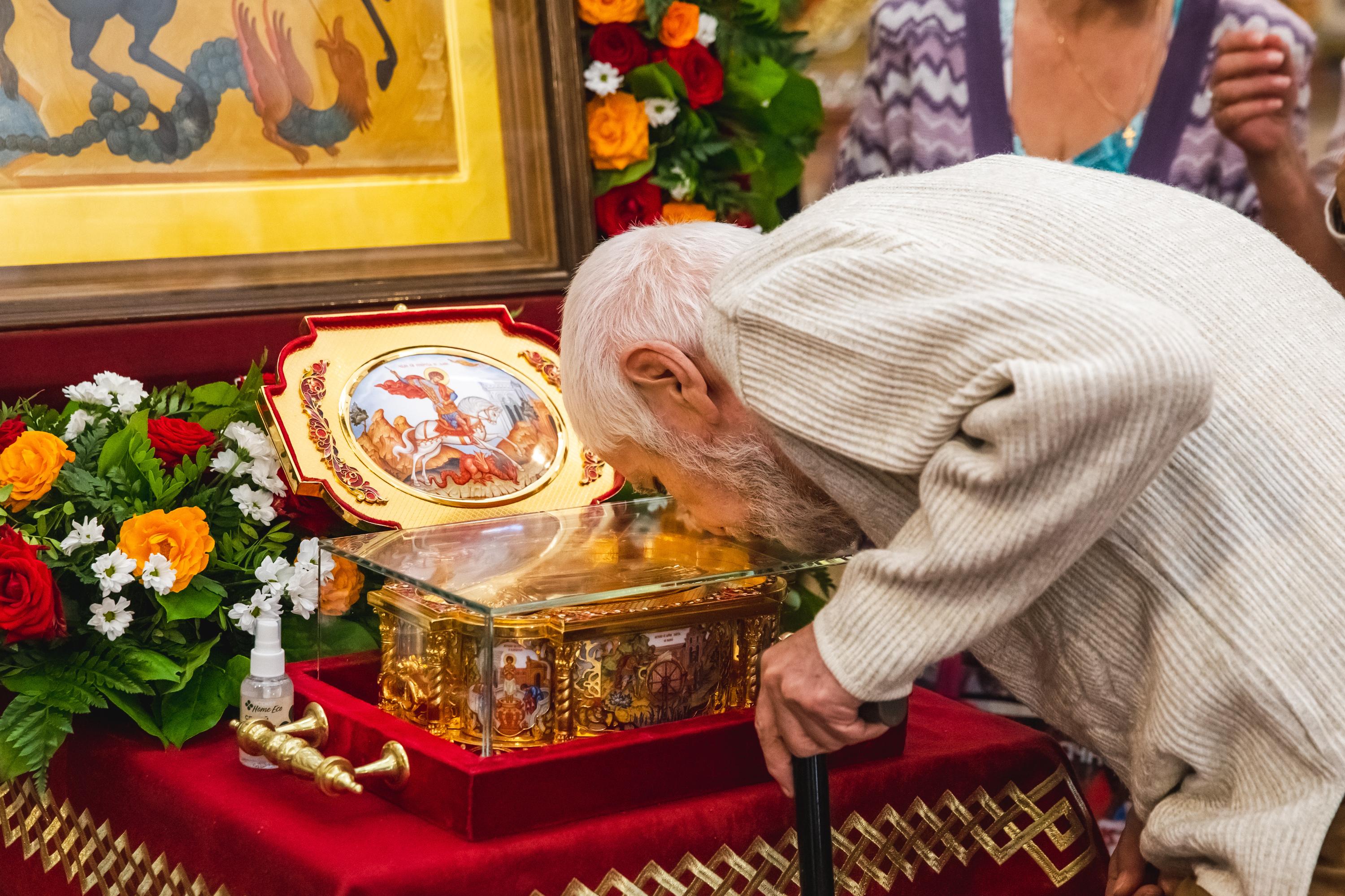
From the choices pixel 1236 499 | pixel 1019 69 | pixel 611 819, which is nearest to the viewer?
pixel 1236 499

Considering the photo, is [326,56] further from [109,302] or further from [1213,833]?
[1213,833]

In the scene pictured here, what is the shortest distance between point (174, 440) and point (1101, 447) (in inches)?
44.8

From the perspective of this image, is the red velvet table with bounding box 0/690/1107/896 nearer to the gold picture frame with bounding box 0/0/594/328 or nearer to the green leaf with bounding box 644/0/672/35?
the gold picture frame with bounding box 0/0/594/328

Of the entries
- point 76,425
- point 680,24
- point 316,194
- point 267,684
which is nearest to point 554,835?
point 267,684

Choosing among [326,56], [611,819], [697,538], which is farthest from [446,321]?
[611,819]

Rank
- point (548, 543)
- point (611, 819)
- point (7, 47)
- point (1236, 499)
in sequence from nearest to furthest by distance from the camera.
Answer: point (1236, 499) → point (611, 819) → point (548, 543) → point (7, 47)

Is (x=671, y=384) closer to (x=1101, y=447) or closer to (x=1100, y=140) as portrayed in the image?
(x=1101, y=447)

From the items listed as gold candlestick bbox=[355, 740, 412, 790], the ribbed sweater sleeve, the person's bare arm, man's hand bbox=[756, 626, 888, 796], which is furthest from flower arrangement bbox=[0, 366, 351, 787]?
the person's bare arm

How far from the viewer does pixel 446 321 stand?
199 centimetres

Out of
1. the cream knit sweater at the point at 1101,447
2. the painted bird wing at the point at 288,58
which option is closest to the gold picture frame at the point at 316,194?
the painted bird wing at the point at 288,58

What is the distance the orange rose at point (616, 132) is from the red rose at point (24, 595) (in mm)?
1216

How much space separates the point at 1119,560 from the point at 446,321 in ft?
3.76

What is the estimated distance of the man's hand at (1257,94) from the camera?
6.66 ft

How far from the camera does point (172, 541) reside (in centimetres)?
151
